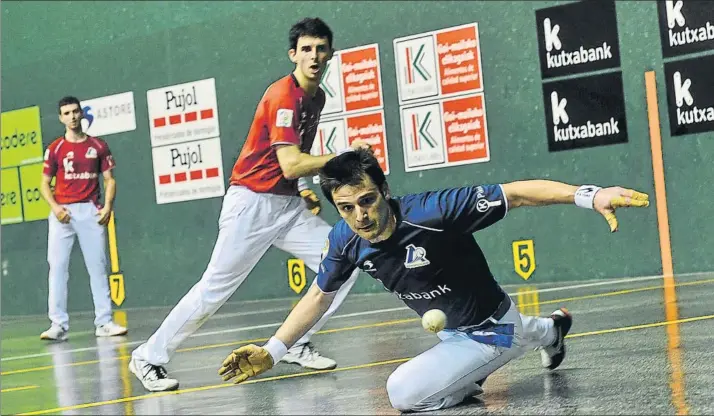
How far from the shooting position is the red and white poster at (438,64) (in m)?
12.8

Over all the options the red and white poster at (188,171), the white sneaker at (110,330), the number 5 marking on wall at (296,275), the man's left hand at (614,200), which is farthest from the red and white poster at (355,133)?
the man's left hand at (614,200)

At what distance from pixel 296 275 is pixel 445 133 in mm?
2509

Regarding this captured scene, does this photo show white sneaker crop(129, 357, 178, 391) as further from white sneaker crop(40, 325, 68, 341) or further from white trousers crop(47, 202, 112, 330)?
white sneaker crop(40, 325, 68, 341)

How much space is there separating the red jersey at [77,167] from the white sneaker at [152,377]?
5310 millimetres

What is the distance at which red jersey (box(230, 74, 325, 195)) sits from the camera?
22.9 feet

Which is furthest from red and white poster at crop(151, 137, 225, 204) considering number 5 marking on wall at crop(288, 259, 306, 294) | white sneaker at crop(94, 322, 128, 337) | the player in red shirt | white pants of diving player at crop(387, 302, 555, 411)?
white pants of diving player at crop(387, 302, 555, 411)

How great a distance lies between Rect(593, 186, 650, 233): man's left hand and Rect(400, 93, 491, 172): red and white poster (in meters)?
8.10

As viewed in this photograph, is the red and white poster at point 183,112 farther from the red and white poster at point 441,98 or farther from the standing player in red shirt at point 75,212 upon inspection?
Answer: the standing player in red shirt at point 75,212

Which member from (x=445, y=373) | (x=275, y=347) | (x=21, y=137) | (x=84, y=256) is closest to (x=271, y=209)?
A: (x=275, y=347)

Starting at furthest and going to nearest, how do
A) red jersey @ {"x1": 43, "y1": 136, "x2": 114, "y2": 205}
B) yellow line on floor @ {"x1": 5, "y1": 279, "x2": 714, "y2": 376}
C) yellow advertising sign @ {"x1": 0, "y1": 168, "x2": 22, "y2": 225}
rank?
yellow advertising sign @ {"x1": 0, "y1": 168, "x2": 22, "y2": 225}
red jersey @ {"x1": 43, "y1": 136, "x2": 114, "y2": 205}
yellow line on floor @ {"x1": 5, "y1": 279, "x2": 714, "y2": 376}

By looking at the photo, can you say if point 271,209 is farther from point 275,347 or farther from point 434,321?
point 434,321

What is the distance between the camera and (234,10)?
14.6m

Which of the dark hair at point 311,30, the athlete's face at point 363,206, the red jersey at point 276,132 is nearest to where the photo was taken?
the athlete's face at point 363,206

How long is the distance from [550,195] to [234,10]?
33.2 feet
